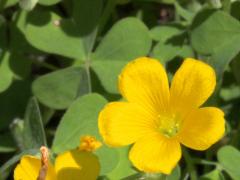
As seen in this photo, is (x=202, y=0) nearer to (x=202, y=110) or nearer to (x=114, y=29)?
(x=114, y=29)

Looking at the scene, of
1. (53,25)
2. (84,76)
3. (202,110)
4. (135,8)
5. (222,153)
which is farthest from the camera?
(135,8)

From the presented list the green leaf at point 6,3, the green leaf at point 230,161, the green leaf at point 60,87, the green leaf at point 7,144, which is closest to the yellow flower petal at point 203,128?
the green leaf at point 230,161

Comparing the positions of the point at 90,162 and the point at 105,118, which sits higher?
the point at 105,118

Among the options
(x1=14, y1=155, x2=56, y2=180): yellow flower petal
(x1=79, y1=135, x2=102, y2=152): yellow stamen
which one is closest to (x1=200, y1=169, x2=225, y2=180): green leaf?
(x1=79, y1=135, x2=102, y2=152): yellow stamen

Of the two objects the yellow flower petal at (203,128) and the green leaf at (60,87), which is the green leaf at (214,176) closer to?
the yellow flower petal at (203,128)

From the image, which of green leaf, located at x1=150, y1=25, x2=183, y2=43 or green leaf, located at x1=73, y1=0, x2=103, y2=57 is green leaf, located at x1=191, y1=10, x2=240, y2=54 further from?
green leaf, located at x1=73, y1=0, x2=103, y2=57

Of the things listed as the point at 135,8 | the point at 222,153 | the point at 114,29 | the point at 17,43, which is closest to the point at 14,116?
the point at 17,43
